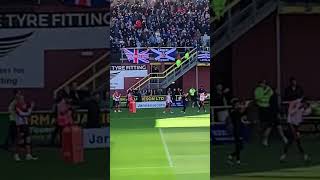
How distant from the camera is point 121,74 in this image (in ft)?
10.8

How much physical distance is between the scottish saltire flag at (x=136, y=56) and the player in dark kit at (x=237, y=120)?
2.03 ft

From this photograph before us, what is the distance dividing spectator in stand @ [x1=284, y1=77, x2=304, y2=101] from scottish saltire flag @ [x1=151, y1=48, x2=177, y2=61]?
761mm

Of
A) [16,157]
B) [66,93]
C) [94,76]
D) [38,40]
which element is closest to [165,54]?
[94,76]

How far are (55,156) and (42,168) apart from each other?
0.11m

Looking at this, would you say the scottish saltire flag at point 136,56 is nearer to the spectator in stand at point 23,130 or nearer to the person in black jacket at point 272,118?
the spectator in stand at point 23,130

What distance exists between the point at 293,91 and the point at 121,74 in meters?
1.07

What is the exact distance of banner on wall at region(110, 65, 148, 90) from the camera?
3.26 m

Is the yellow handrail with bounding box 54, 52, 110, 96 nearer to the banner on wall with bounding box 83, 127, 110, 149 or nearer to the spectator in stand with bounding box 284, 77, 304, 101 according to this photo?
the banner on wall with bounding box 83, 127, 110, 149

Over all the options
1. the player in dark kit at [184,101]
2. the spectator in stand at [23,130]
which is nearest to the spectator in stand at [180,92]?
the player in dark kit at [184,101]

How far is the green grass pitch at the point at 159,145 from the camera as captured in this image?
3295 millimetres

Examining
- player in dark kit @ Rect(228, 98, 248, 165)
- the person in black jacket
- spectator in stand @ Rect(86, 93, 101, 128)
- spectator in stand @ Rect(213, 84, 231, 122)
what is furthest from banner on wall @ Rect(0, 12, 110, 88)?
the person in black jacket

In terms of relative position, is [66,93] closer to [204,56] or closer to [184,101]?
[184,101]

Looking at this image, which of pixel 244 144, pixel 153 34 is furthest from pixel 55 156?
pixel 244 144

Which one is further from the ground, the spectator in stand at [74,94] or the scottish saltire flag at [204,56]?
the scottish saltire flag at [204,56]
